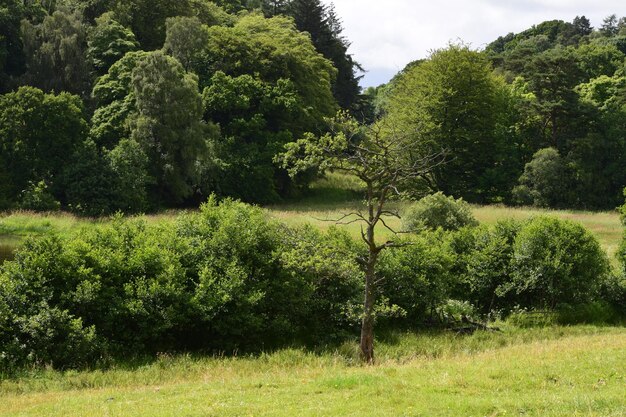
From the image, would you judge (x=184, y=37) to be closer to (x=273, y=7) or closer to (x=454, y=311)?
(x=454, y=311)

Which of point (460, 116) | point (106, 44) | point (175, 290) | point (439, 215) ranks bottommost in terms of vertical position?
point (175, 290)

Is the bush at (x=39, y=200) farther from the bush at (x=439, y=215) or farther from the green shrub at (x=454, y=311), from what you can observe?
the green shrub at (x=454, y=311)

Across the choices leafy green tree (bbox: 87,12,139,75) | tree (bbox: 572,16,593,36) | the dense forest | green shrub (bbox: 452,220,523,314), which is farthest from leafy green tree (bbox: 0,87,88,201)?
tree (bbox: 572,16,593,36)

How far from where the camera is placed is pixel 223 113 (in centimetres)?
5750

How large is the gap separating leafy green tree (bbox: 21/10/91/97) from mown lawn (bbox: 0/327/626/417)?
141ft

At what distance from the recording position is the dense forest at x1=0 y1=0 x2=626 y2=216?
4434cm

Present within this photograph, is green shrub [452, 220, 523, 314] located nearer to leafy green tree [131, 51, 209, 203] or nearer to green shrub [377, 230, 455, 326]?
green shrub [377, 230, 455, 326]

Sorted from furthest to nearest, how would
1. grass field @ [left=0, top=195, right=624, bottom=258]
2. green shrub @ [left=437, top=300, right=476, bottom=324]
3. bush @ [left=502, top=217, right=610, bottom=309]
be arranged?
1. grass field @ [left=0, top=195, right=624, bottom=258]
2. bush @ [left=502, top=217, right=610, bottom=309]
3. green shrub @ [left=437, top=300, right=476, bottom=324]

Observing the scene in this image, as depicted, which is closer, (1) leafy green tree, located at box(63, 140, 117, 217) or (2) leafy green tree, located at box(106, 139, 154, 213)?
(1) leafy green tree, located at box(63, 140, 117, 217)

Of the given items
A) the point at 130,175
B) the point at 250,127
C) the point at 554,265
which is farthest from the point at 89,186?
the point at 554,265

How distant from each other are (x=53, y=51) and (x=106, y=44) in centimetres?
459

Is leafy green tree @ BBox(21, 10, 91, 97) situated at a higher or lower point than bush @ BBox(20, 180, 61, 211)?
higher

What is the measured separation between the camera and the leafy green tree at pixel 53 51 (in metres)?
52.2

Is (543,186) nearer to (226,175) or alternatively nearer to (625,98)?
(625,98)
